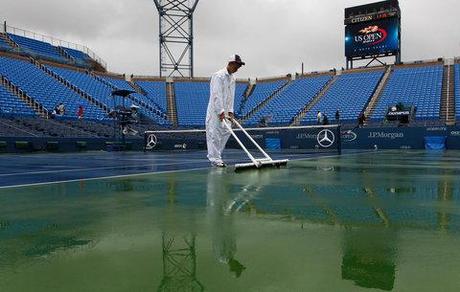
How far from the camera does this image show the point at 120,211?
3.59 metres

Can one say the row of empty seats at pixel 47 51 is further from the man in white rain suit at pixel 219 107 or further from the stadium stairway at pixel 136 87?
the man in white rain suit at pixel 219 107

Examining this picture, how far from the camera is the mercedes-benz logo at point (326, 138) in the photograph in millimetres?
18484

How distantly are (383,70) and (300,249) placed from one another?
44.0 metres

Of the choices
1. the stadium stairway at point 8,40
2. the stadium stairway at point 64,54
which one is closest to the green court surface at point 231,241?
the stadium stairway at point 8,40

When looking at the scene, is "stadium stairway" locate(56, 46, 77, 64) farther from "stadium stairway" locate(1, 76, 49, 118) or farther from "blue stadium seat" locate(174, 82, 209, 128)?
"stadium stairway" locate(1, 76, 49, 118)

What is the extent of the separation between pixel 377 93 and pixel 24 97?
94.8ft

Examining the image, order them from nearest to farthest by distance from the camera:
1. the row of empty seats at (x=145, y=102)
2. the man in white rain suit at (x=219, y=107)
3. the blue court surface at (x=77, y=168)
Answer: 1. the blue court surface at (x=77, y=168)
2. the man in white rain suit at (x=219, y=107)
3. the row of empty seats at (x=145, y=102)

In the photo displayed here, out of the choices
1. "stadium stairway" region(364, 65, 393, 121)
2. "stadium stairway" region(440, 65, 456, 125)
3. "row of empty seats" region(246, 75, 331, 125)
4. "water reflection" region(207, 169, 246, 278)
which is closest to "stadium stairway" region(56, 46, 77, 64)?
"row of empty seats" region(246, 75, 331, 125)

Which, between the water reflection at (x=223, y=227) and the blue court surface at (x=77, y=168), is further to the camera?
the blue court surface at (x=77, y=168)

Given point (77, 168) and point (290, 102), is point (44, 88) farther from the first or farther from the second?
point (77, 168)

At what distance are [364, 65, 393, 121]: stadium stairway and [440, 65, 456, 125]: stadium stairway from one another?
489 centimetres

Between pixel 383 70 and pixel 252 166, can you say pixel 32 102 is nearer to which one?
pixel 252 166

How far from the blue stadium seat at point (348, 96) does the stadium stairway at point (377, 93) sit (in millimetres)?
343

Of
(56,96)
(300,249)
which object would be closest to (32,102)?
(56,96)
